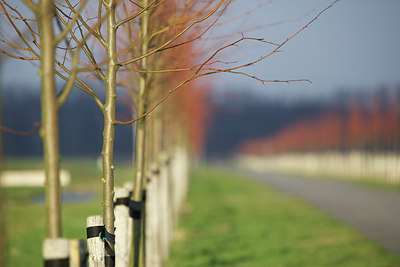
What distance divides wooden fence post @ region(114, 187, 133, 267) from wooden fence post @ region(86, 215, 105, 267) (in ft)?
3.13

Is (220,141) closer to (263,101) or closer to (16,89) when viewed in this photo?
(263,101)

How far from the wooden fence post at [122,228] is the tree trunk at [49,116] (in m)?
1.45

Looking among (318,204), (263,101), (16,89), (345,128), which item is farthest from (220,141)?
(318,204)

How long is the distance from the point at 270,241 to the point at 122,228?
6917mm

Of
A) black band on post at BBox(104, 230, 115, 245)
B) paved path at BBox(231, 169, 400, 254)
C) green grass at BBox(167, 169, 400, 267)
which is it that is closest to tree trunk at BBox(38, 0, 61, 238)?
black band on post at BBox(104, 230, 115, 245)

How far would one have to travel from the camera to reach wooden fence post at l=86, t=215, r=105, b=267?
10.9 feet

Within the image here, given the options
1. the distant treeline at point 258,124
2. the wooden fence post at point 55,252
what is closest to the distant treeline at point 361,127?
the distant treeline at point 258,124

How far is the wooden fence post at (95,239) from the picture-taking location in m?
3.32

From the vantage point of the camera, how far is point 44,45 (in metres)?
2.99

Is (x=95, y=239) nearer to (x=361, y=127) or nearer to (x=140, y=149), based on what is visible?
→ (x=140, y=149)

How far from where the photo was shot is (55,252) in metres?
2.71

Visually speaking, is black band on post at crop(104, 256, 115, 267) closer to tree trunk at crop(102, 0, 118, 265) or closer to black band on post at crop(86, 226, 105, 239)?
tree trunk at crop(102, 0, 118, 265)

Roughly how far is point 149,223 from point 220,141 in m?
151

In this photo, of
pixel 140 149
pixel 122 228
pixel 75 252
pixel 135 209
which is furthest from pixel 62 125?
pixel 75 252
